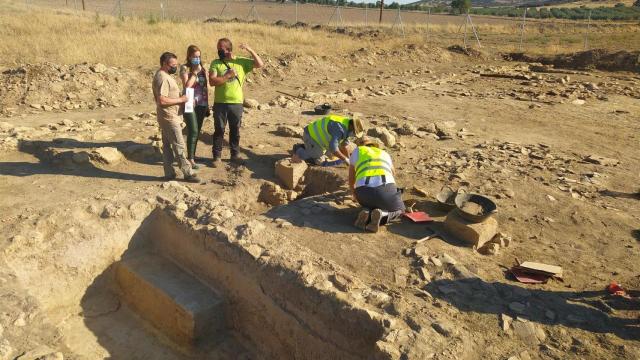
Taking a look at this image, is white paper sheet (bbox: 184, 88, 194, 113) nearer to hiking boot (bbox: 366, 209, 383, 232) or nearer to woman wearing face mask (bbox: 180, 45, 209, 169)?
woman wearing face mask (bbox: 180, 45, 209, 169)

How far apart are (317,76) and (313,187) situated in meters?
7.94

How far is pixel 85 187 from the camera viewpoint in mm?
5930

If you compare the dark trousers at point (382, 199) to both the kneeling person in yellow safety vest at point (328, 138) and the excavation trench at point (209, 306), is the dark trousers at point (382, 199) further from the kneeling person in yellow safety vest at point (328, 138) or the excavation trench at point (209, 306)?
the excavation trench at point (209, 306)

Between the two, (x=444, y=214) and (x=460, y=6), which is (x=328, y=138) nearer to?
(x=444, y=214)

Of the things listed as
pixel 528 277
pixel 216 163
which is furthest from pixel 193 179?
pixel 528 277

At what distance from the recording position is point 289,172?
255 inches

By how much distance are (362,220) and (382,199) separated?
318 millimetres

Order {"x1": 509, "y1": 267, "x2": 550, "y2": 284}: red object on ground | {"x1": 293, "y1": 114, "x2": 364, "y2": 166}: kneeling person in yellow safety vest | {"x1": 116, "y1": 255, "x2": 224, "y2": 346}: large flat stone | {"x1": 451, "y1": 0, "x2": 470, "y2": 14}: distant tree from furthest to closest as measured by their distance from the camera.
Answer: {"x1": 451, "y1": 0, "x2": 470, "y2": 14}: distant tree → {"x1": 293, "y1": 114, "x2": 364, "y2": 166}: kneeling person in yellow safety vest → {"x1": 116, "y1": 255, "x2": 224, "y2": 346}: large flat stone → {"x1": 509, "y1": 267, "x2": 550, "y2": 284}: red object on ground

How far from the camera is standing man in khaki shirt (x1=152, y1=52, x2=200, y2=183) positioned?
5492mm

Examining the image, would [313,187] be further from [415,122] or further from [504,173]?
[415,122]

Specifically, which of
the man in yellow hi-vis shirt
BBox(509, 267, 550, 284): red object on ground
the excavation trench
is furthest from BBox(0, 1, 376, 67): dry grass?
BBox(509, 267, 550, 284): red object on ground

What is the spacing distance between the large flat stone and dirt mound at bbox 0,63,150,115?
20.4ft

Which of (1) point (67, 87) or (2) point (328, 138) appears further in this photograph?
(1) point (67, 87)

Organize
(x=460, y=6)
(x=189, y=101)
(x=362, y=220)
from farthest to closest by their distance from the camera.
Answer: (x=460, y=6), (x=189, y=101), (x=362, y=220)
